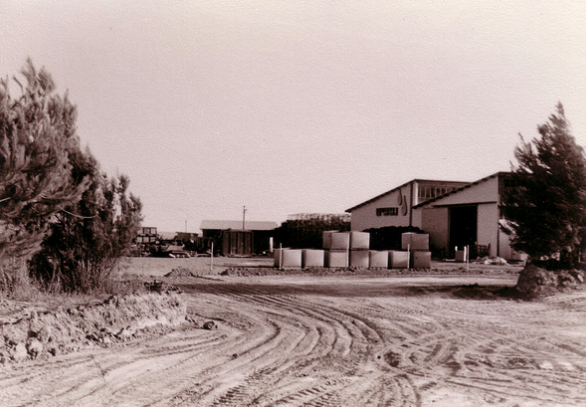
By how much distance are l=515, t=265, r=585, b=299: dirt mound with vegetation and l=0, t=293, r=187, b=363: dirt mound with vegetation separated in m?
10.5

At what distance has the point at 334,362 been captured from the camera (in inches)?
314

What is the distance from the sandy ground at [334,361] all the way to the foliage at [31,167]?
3628mm

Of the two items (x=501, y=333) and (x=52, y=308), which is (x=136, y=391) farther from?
(x=501, y=333)

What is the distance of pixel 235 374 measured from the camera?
7.11 m

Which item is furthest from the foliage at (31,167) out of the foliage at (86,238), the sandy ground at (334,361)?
the sandy ground at (334,361)

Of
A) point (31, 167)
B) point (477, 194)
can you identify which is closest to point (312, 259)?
point (477, 194)

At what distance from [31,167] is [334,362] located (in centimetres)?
658

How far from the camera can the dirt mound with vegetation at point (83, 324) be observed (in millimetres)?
7445

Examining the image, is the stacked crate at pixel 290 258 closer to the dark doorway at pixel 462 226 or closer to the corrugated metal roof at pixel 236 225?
the dark doorway at pixel 462 226

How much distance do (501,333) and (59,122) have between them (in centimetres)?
980

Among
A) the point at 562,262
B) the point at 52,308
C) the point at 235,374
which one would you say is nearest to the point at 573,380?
the point at 235,374

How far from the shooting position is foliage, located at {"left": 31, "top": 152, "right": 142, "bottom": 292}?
469 inches

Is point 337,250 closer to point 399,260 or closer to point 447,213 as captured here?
point 399,260

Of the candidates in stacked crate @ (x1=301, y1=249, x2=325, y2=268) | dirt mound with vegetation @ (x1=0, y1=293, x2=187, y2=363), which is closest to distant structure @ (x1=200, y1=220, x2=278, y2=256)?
stacked crate @ (x1=301, y1=249, x2=325, y2=268)
